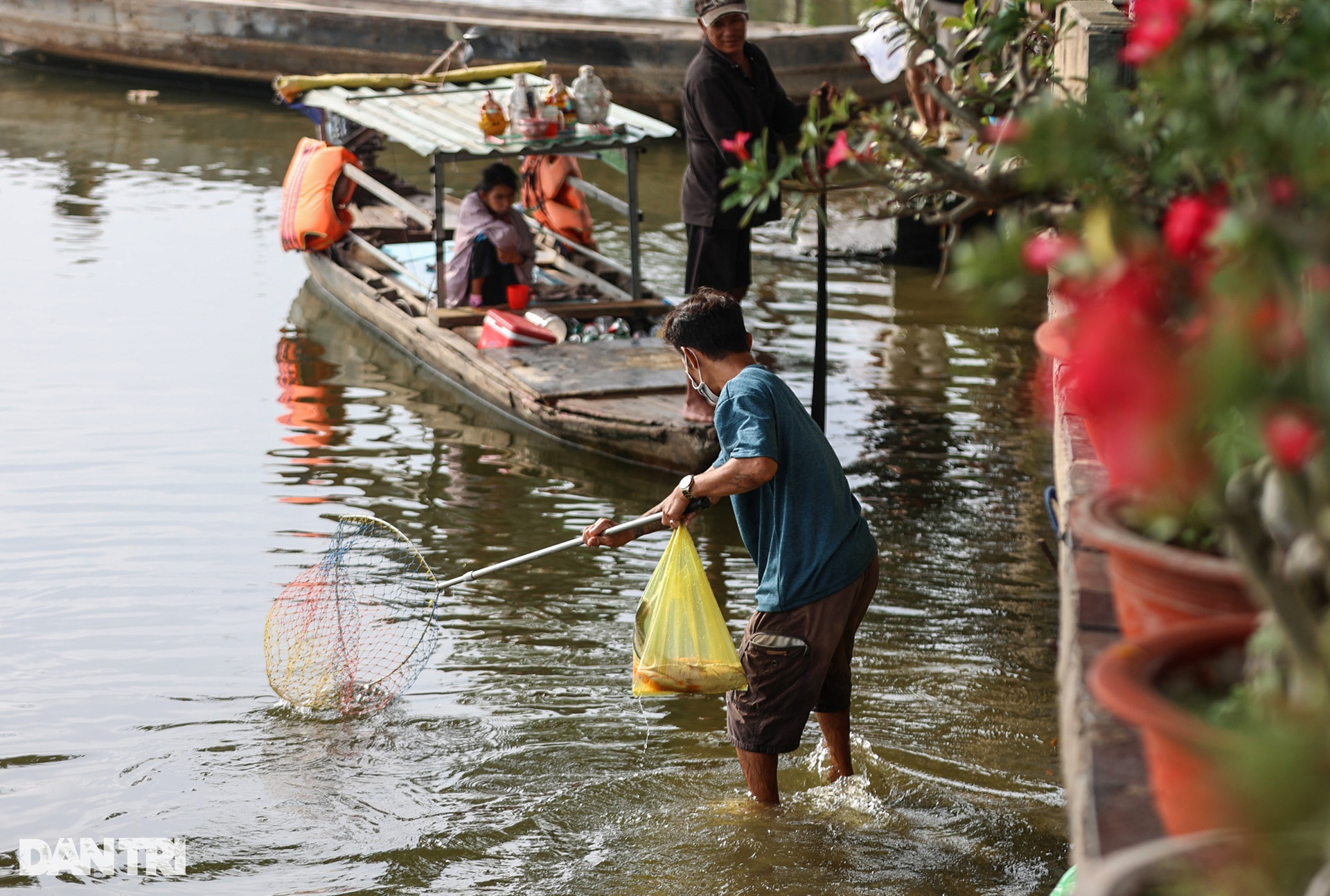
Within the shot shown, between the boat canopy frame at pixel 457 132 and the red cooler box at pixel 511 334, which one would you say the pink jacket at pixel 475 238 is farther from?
the red cooler box at pixel 511 334

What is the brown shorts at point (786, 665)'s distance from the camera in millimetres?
4301

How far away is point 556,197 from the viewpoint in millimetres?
10523

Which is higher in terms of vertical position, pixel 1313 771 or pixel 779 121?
pixel 779 121

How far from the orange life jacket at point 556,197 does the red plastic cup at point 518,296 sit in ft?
5.33

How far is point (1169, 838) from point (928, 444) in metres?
6.57

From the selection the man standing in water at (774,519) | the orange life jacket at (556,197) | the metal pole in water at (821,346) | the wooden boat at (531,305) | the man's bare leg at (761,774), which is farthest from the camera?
the orange life jacket at (556,197)

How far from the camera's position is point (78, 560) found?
6789mm

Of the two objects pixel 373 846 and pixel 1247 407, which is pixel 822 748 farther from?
pixel 1247 407

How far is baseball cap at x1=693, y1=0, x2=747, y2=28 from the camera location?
7.25 m

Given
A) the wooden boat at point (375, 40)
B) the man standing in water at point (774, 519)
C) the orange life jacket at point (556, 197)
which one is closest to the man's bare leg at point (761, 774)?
the man standing in water at point (774, 519)

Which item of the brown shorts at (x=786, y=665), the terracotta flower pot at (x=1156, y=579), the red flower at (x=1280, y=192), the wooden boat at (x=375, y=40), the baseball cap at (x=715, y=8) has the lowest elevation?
the brown shorts at (x=786, y=665)

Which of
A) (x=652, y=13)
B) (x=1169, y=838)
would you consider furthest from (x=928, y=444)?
(x=652, y=13)

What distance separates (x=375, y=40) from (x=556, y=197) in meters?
9.58

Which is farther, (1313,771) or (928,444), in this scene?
(928,444)
